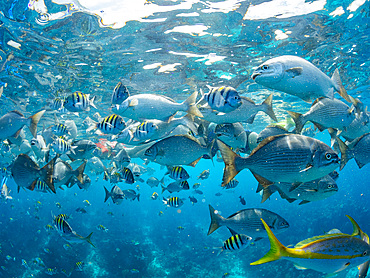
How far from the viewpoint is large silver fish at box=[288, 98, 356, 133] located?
3.99 m

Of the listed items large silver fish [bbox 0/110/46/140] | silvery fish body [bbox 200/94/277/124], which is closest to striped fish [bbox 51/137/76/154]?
large silver fish [bbox 0/110/46/140]

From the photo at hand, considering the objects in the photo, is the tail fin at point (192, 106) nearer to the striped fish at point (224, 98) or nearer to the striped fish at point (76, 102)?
the striped fish at point (224, 98)

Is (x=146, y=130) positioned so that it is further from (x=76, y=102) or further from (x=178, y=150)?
(x=76, y=102)

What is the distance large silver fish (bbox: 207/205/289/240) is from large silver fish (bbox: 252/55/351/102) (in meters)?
2.60

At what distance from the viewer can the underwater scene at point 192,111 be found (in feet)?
11.2

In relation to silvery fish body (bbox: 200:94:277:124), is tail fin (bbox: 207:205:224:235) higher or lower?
lower

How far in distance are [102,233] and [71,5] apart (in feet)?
91.5

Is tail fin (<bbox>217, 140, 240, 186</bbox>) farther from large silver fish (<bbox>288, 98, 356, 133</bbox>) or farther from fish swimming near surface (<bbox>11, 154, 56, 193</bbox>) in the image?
fish swimming near surface (<bbox>11, 154, 56, 193</bbox>)

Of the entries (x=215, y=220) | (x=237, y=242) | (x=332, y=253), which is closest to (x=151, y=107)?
(x=215, y=220)

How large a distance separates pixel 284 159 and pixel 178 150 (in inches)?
85.1

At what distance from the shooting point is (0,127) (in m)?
5.26

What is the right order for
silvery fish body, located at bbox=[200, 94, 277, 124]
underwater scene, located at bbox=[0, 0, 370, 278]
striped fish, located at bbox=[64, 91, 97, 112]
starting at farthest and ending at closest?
1. striped fish, located at bbox=[64, 91, 97, 112]
2. silvery fish body, located at bbox=[200, 94, 277, 124]
3. underwater scene, located at bbox=[0, 0, 370, 278]

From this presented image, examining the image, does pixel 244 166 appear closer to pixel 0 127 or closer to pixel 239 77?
pixel 0 127

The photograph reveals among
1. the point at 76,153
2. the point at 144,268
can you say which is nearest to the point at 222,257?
the point at 144,268
